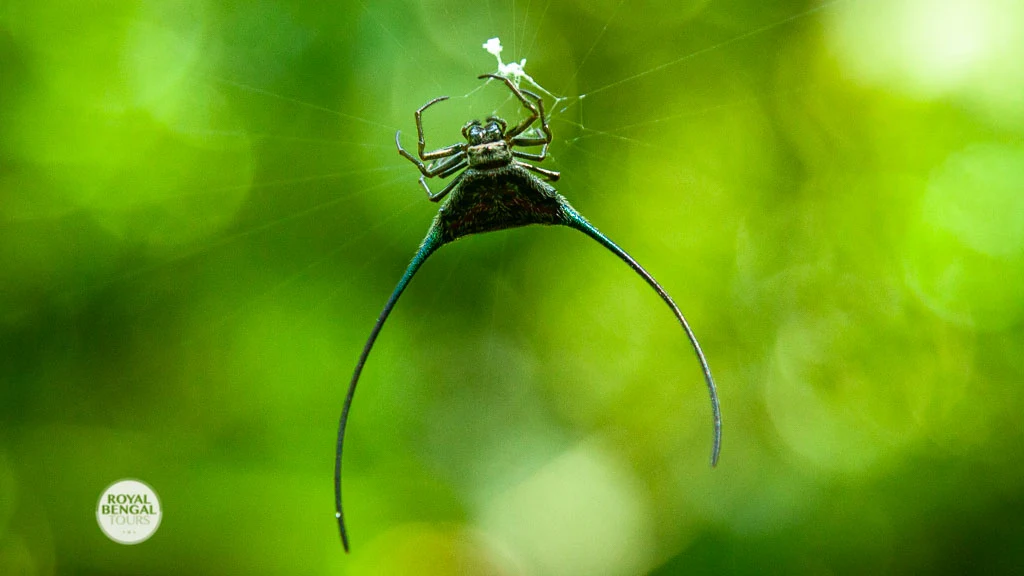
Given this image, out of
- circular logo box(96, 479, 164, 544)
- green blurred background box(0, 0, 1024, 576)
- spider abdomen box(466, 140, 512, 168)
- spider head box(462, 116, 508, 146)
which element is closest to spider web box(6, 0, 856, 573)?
green blurred background box(0, 0, 1024, 576)

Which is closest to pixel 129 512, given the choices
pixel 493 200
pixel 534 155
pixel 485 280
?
pixel 485 280

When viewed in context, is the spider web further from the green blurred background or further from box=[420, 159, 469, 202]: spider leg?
box=[420, 159, 469, 202]: spider leg

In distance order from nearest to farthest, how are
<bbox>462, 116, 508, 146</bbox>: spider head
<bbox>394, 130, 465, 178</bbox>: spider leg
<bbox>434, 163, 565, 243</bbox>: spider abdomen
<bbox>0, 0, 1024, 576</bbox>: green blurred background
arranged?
<bbox>434, 163, 565, 243</bbox>: spider abdomen → <bbox>462, 116, 508, 146</bbox>: spider head → <bbox>394, 130, 465, 178</bbox>: spider leg → <bbox>0, 0, 1024, 576</bbox>: green blurred background

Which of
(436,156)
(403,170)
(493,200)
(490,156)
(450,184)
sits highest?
(403,170)

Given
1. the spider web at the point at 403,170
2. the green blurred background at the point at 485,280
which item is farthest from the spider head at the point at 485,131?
the green blurred background at the point at 485,280

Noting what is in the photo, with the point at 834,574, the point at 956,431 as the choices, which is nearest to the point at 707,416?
the point at 834,574

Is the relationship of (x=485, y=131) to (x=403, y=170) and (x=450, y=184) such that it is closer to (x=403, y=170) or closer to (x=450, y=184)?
(x=450, y=184)

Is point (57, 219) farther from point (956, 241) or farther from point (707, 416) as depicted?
point (956, 241)
